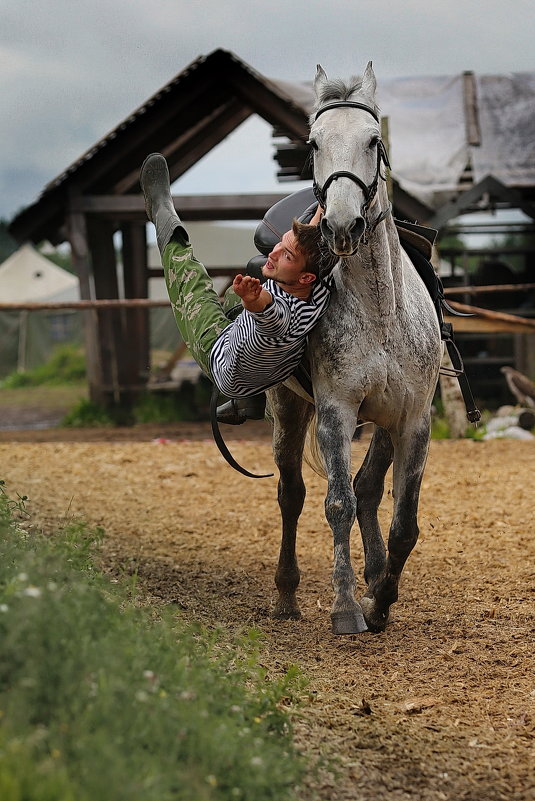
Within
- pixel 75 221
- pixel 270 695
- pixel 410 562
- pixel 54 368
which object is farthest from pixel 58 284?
pixel 270 695

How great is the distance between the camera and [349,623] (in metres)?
4.06

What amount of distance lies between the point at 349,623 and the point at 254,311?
4.43 feet

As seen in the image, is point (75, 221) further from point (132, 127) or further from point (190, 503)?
point (190, 503)

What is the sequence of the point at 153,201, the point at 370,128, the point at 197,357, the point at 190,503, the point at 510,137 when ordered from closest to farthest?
the point at 370,128
the point at 197,357
the point at 153,201
the point at 190,503
the point at 510,137

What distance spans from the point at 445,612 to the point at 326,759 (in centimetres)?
212

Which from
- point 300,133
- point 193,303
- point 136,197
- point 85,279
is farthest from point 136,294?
point 193,303

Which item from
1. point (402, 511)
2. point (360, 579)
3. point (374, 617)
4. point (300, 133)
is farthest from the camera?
point (300, 133)

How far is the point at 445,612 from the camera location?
4738 millimetres

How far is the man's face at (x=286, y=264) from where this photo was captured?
3752 millimetres

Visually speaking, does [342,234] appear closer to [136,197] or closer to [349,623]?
[349,623]

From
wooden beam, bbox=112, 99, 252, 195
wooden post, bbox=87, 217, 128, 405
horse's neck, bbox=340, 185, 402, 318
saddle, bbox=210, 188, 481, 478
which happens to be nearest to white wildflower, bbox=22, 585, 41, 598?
horse's neck, bbox=340, 185, 402, 318

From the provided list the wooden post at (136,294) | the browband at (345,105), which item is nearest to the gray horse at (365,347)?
the browband at (345,105)

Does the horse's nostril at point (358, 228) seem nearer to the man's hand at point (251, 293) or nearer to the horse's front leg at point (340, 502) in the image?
the man's hand at point (251, 293)

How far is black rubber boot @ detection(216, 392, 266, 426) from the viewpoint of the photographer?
479 cm
